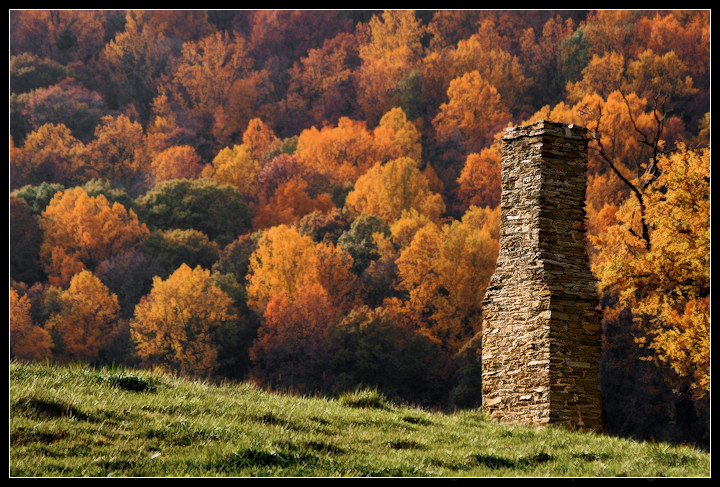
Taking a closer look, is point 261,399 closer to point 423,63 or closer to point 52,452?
point 52,452

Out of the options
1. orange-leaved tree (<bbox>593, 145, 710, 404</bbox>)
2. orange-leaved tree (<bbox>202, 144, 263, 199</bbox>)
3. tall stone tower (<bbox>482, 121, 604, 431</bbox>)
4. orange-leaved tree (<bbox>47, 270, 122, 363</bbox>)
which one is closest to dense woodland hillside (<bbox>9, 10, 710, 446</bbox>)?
orange-leaved tree (<bbox>47, 270, 122, 363</bbox>)

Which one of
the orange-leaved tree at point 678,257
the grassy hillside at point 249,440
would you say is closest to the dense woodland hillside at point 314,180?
the orange-leaved tree at point 678,257

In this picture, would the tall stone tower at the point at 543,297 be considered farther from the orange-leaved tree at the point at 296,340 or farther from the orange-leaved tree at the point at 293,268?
the orange-leaved tree at the point at 293,268

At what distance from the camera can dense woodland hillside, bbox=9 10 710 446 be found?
6122 centimetres

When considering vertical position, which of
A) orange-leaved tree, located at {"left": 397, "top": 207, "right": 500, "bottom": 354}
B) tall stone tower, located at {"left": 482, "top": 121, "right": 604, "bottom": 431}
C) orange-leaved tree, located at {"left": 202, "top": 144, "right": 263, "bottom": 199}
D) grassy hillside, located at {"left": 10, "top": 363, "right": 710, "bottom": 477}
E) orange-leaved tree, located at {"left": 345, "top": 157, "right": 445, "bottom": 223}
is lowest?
grassy hillside, located at {"left": 10, "top": 363, "right": 710, "bottom": 477}

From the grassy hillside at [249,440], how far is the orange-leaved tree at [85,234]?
70.6 meters

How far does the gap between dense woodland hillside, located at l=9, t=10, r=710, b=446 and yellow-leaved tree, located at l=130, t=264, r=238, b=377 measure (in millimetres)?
219

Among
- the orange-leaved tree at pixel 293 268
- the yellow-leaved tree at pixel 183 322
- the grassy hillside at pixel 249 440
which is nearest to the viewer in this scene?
the grassy hillside at pixel 249 440

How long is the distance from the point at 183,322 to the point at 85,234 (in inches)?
823

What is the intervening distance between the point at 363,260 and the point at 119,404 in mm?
65645

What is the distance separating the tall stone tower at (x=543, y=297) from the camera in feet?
48.0

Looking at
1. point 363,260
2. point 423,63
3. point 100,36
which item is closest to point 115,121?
point 100,36

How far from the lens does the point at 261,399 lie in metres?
12.4

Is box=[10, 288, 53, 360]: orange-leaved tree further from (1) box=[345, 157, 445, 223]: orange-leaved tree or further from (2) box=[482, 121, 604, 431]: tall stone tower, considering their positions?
(2) box=[482, 121, 604, 431]: tall stone tower
